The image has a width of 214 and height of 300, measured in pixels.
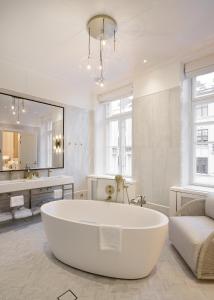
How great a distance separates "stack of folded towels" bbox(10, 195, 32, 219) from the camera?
3.24 meters

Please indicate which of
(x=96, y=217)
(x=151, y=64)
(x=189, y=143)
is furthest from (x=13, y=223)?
(x=151, y=64)

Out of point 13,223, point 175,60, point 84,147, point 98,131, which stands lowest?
point 13,223

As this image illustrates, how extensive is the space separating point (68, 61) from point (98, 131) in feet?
6.44

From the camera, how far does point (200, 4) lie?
6.89ft

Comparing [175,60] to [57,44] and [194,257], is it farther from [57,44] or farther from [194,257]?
[194,257]

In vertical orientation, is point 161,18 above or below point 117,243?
above

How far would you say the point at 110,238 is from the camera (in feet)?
6.30

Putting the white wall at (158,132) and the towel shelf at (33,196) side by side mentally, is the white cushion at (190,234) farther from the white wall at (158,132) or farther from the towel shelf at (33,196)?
the towel shelf at (33,196)

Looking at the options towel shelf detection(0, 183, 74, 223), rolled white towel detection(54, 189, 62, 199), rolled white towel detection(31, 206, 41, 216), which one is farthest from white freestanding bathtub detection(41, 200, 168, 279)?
rolled white towel detection(54, 189, 62, 199)

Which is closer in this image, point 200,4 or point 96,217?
point 200,4

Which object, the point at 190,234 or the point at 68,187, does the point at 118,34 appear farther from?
the point at 68,187

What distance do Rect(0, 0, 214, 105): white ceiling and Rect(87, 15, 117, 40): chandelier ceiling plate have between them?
0.07 m

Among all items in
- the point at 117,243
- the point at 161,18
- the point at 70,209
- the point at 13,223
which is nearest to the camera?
the point at 117,243

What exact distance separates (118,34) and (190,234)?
2.70 m
